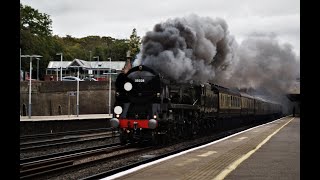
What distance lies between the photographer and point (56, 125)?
1207 inches

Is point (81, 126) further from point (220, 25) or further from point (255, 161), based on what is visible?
point (255, 161)

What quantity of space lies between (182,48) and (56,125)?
13125 millimetres

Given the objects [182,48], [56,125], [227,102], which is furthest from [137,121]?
[56,125]

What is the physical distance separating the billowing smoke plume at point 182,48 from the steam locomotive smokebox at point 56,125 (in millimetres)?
10956

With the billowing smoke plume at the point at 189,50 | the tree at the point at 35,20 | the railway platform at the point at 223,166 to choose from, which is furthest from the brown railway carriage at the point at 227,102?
the tree at the point at 35,20

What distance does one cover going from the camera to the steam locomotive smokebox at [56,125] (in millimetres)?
28283

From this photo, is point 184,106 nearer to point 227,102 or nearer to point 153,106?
point 153,106

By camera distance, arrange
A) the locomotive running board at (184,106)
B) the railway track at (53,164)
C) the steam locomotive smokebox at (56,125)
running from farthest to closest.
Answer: the steam locomotive smokebox at (56,125) < the locomotive running board at (184,106) < the railway track at (53,164)

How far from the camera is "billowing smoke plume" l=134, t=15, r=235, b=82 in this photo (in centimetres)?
1950

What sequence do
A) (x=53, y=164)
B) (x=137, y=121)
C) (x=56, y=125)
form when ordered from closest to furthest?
(x=53, y=164) → (x=137, y=121) → (x=56, y=125)

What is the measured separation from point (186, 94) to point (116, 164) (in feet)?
25.9

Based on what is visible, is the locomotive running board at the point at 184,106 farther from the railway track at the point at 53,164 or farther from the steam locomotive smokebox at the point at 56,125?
the steam locomotive smokebox at the point at 56,125

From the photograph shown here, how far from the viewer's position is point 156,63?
761 inches

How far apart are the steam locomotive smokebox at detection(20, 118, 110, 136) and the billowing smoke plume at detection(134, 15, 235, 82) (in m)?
11.0
